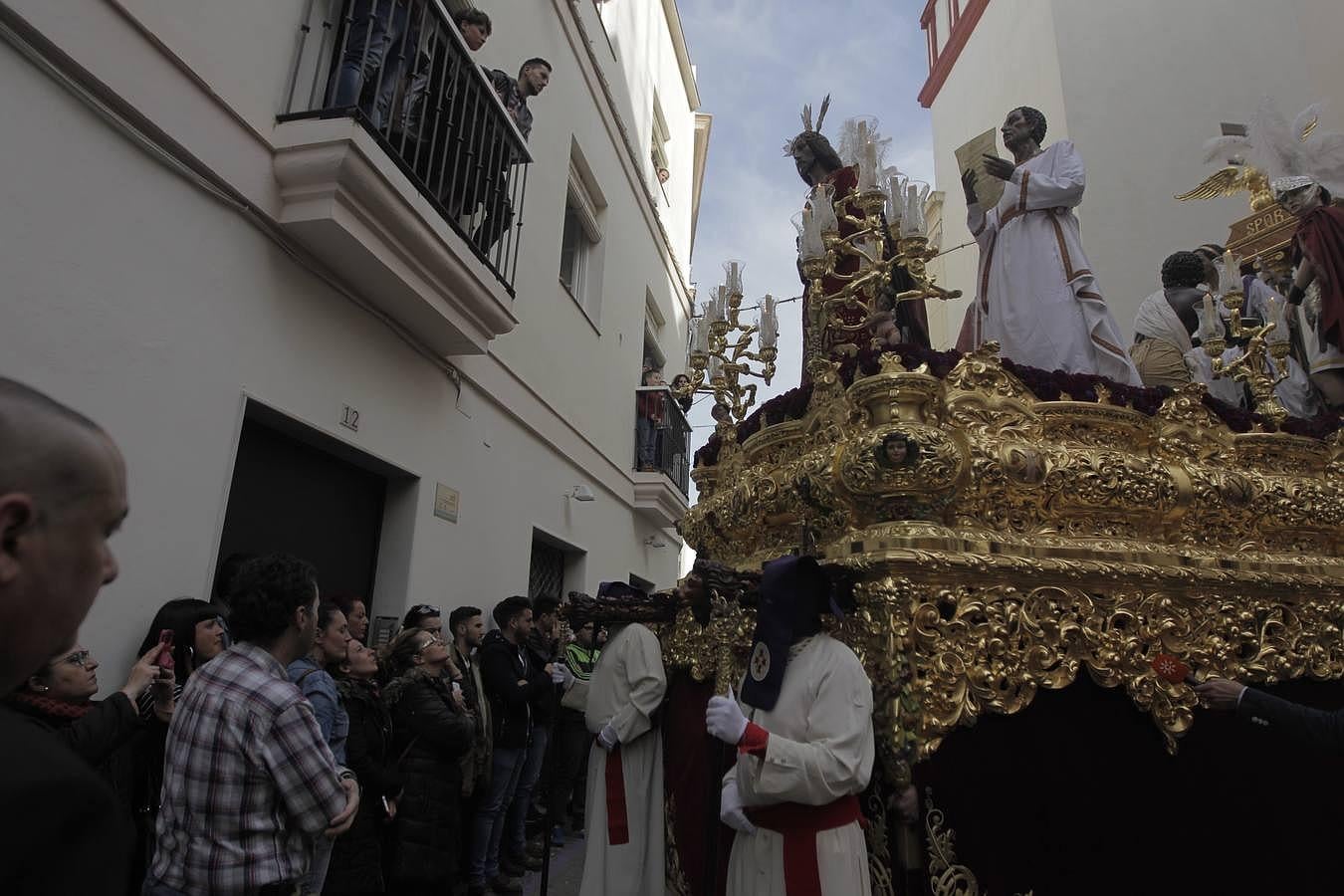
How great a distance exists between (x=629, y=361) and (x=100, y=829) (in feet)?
33.7

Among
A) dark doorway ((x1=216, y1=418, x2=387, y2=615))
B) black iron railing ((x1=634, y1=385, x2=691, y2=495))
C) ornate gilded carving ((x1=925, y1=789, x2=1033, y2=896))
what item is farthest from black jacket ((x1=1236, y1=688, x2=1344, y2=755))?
black iron railing ((x1=634, y1=385, x2=691, y2=495))

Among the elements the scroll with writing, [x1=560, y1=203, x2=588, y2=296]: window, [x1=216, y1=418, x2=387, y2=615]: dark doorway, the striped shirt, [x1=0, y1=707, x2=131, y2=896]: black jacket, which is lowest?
[x1=0, y1=707, x2=131, y2=896]: black jacket

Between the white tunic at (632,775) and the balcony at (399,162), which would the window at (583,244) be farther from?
the white tunic at (632,775)

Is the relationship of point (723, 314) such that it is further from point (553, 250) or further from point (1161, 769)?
point (553, 250)

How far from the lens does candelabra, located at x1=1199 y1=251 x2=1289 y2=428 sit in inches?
136

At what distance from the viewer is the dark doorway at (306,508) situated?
13.6 feet

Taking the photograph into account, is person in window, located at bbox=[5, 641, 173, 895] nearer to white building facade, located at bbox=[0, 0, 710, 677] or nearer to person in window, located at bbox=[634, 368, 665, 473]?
white building facade, located at bbox=[0, 0, 710, 677]

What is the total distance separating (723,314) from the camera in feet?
12.6

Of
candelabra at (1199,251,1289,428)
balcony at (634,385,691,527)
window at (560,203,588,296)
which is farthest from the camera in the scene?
balcony at (634,385,691,527)

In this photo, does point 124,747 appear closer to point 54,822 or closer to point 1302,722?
point 54,822

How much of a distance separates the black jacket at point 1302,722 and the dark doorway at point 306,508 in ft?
13.5

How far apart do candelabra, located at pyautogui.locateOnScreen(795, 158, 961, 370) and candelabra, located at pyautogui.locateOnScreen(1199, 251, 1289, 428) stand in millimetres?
1315

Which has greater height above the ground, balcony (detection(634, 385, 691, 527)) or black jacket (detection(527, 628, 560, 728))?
balcony (detection(634, 385, 691, 527))

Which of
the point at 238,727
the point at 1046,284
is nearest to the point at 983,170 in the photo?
the point at 1046,284
